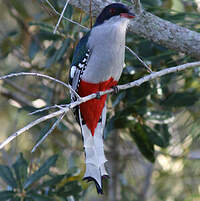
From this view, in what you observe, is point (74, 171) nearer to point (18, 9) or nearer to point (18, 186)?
point (18, 186)

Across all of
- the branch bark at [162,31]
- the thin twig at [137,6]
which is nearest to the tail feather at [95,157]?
the branch bark at [162,31]

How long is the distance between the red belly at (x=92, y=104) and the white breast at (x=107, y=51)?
6 centimetres

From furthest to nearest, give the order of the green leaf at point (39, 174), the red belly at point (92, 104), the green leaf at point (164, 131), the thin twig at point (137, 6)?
the green leaf at point (164, 131)
the green leaf at point (39, 174)
the red belly at point (92, 104)
the thin twig at point (137, 6)

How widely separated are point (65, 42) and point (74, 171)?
1.24 m

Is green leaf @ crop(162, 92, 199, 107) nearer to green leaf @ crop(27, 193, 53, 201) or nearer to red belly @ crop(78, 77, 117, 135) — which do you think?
red belly @ crop(78, 77, 117, 135)

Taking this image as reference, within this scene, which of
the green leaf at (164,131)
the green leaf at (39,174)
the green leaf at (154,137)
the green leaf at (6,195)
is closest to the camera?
the green leaf at (6,195)

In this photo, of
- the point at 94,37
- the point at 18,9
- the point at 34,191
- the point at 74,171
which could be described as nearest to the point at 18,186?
the point at 34,191

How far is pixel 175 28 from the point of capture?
9.98 feet

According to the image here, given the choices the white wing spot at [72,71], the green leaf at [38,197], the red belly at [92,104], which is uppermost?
the white wing spot at [72,71]

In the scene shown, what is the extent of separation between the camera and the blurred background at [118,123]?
11.5ft

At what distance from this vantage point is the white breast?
297cm

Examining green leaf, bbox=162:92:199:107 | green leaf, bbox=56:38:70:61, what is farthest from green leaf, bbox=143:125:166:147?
green leaf, bbox=56:38:70:61

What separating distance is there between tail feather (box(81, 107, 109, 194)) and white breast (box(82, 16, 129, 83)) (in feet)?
1.59

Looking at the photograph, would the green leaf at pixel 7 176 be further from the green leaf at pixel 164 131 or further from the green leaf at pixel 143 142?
the green leaf at pixel 164 131
